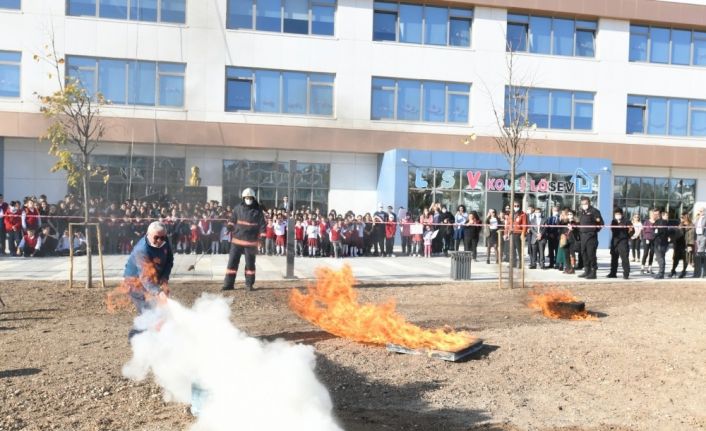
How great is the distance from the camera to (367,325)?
8.85 metres

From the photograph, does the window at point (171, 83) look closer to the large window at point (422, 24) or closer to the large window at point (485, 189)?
the large window at point (422, 24)

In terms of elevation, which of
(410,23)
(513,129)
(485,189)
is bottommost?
(485,189)

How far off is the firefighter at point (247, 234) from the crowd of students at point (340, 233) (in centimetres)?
387

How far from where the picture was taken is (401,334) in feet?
28.0

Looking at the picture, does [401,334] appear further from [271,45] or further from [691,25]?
[691,25]

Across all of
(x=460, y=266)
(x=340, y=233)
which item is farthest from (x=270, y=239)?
(x=460, y=266)

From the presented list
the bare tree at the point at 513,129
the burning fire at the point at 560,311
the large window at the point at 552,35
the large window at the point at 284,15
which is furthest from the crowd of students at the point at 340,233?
the large window at the point at 552,35

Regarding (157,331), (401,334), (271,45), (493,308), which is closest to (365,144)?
(271,45)

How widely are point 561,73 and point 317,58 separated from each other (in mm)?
12596

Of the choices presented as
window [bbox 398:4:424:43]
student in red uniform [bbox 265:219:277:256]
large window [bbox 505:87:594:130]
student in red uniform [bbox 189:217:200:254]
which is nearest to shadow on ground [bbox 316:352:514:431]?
student in red uniform [bbox 189:217:200:254]

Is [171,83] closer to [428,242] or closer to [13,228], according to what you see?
[13,228]

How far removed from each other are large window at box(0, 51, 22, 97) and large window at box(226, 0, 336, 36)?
9.07 meters

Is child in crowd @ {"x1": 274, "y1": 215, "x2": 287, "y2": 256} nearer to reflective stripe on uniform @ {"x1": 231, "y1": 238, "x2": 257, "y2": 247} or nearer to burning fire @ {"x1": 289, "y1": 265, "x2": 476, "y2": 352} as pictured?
reflective stripe on uniform @ {"x1": 231, "y1": 238, "x2": 257, "y2": 247}

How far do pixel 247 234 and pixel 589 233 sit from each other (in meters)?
9.44
